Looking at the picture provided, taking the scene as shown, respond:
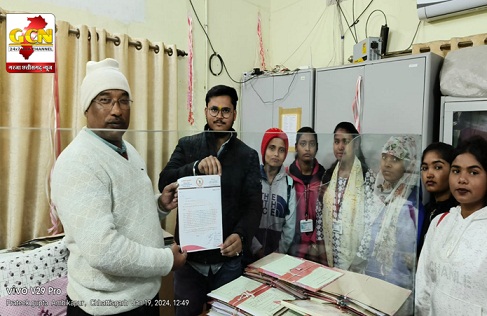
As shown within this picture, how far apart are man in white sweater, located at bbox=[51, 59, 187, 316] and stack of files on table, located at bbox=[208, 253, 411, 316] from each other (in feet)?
0.77

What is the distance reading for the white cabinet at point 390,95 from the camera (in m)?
2.11

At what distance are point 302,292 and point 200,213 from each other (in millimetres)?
409

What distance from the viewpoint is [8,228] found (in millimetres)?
905

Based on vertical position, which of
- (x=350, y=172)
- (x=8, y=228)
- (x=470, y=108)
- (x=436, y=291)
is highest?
(x=470, y=108)

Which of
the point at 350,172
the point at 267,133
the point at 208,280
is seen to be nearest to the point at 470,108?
the point at 350,172

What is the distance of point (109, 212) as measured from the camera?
779mm

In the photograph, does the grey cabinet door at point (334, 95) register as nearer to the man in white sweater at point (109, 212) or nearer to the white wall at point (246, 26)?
the white wall at point (246, 26)

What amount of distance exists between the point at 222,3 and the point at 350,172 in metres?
2.61

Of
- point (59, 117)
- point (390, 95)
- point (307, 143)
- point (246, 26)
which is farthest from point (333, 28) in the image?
point (59, 117)

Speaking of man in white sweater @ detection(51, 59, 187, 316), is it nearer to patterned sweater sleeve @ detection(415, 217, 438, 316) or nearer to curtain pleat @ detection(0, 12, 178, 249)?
curtain pleat @ detection(0, 12, 178, 249)

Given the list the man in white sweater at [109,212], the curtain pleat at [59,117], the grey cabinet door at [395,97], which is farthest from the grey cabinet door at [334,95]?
the man in white sweater at [109,212]

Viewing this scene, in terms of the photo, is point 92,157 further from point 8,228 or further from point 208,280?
point 208,280

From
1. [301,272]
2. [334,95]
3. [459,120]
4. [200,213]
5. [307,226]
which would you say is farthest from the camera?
[334,95]

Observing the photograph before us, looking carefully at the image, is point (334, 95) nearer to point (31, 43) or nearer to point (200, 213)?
point (200, 213)
